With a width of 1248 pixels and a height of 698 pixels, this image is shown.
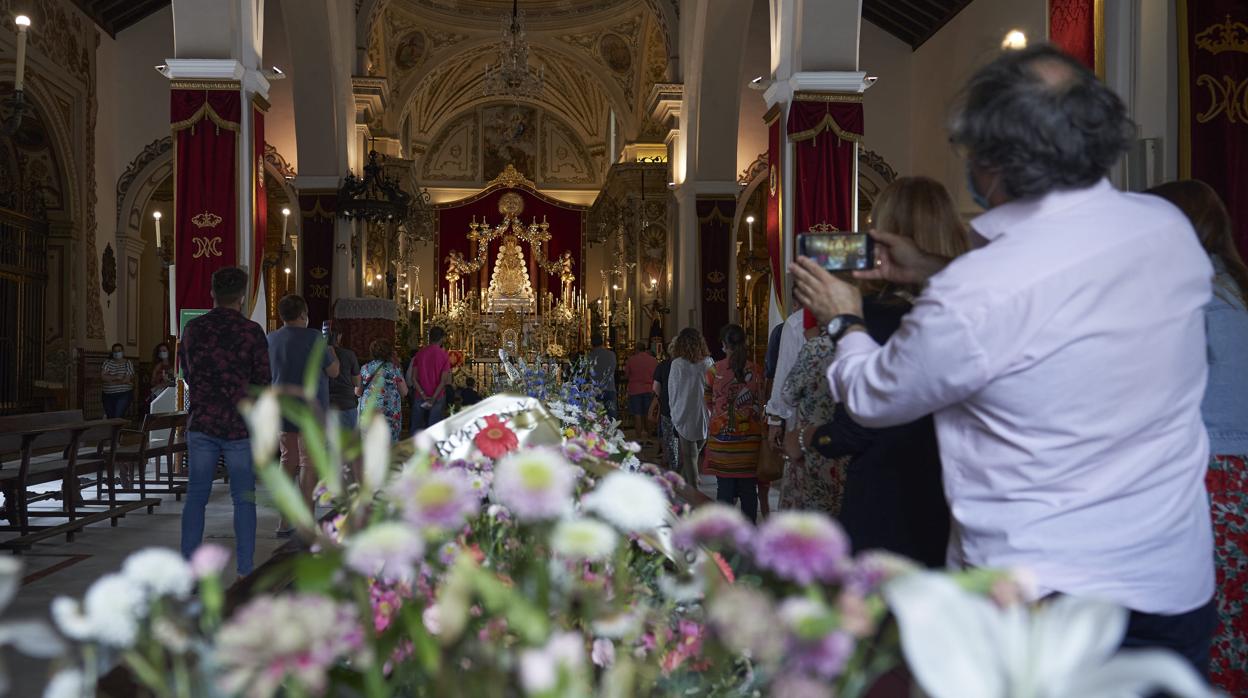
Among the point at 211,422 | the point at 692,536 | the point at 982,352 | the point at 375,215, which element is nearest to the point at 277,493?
the point at 692,536

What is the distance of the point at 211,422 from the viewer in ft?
15.0

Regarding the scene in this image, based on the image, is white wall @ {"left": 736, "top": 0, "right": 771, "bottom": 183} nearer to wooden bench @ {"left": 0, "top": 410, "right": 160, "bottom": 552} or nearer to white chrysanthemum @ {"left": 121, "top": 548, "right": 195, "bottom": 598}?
wooden bench @ {"left": 0, "top": 410, "right": 160, "bottom": 552}

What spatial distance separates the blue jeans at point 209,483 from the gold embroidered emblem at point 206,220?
9.27ft

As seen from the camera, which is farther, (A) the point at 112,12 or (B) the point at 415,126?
(B) the point at 415,126

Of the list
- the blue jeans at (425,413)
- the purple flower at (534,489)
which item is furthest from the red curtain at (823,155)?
the purple flower at (534,489)

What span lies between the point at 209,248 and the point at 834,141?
4.41 meters

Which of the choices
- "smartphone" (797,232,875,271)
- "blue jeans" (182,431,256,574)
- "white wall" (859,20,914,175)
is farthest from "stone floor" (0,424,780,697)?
"white wall" (859,20,914,175)

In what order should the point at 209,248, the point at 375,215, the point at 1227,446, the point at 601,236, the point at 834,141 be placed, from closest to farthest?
the point at 1227,446 → the point at 209,248 → the point at 834,141 → the point at 375,215 → the point at 601,236

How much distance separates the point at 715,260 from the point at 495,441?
11320mm

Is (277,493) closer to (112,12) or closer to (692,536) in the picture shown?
(692,536)

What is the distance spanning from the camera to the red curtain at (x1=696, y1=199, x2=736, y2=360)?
41.5ft

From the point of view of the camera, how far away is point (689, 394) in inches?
284

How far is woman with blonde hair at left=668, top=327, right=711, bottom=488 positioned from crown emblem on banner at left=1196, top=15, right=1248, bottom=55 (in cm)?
350

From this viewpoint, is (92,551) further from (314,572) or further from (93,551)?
(314,572)
